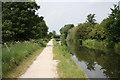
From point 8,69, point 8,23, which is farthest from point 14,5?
point 8,69

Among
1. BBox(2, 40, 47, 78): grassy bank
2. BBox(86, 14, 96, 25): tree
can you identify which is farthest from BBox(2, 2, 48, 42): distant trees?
BBox(86, 14, 96, 25): tree

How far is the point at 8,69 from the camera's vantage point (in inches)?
291

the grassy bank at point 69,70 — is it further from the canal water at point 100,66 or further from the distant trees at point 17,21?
the distant trees at point 17,21

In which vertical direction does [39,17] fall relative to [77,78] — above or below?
above

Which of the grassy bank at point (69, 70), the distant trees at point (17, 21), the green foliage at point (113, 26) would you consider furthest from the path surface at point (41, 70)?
the green foliage at point (113, 26)

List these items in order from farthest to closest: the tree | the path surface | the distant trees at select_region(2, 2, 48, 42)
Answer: the tree < the distant trees at select_region(2, 2, 48, 42) < the path surface

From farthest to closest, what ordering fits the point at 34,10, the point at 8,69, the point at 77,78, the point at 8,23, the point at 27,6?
the point at 34,10
the point at 27,6
the point at 8,23
the point at 8,69
the point at 77,78

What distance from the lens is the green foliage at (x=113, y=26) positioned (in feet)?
82.2

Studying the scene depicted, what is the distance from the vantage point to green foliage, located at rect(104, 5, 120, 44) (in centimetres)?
2506

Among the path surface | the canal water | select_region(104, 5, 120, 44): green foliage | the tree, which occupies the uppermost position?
the tree

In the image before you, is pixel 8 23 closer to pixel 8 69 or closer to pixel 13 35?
pixel 13 35

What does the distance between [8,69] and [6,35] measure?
511 inches

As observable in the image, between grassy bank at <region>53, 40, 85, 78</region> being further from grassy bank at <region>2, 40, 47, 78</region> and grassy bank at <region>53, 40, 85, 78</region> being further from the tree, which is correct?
the tree

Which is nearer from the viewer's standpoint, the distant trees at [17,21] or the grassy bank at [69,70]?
the grassy bank at [69,70]
